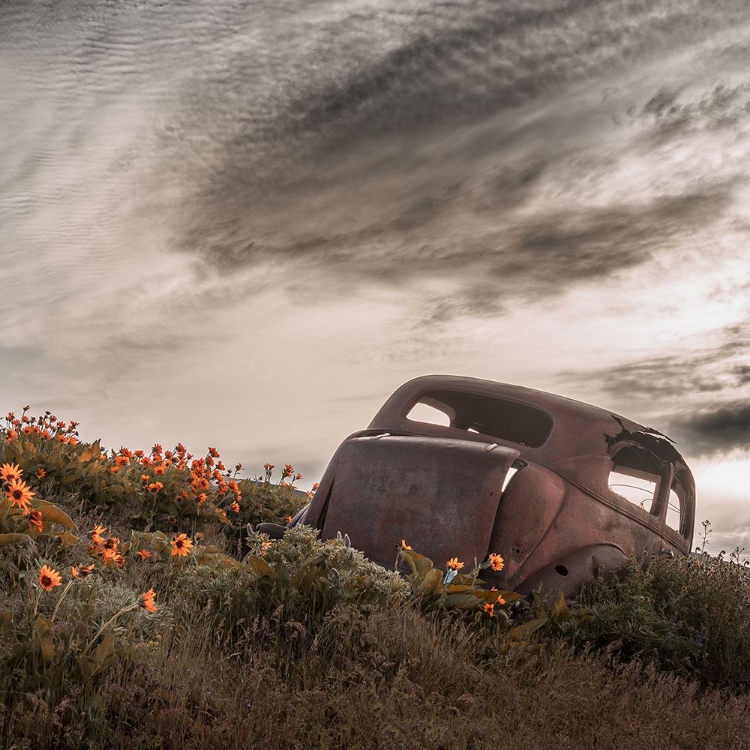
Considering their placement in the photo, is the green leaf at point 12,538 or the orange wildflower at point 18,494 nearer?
the orange wildflower at point 18,494

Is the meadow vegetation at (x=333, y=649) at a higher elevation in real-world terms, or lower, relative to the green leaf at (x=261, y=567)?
lower

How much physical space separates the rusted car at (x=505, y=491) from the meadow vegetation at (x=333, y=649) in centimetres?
21

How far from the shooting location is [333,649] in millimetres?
4258

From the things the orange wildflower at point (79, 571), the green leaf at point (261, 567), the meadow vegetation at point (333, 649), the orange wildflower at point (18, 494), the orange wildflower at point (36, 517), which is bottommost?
the meadow vegetation at point (333, 649)

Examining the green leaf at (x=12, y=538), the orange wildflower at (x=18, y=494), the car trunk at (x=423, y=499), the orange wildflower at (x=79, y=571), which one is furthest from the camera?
the car trunk at (x=423, y=499)

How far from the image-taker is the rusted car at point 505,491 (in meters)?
5.80

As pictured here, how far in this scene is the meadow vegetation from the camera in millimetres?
3318

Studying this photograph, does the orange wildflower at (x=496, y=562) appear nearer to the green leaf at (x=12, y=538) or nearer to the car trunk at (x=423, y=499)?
the car trunk at (x=423, y=499)

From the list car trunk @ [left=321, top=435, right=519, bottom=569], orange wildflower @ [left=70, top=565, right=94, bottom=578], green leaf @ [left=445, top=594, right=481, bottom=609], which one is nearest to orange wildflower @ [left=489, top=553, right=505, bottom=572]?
car trunk @ [left=321, top=435, right=519, bottom=569]

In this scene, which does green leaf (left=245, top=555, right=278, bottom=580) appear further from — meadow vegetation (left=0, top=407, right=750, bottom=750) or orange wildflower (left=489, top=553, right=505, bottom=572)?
orange wildflower (left=489, top=553, right=505, bottom=572)

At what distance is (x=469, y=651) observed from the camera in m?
4.64

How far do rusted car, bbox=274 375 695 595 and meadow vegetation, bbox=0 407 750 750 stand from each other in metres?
0.21

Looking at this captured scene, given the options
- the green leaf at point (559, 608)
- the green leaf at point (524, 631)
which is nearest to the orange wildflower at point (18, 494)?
the green leaf at point (524, 631)

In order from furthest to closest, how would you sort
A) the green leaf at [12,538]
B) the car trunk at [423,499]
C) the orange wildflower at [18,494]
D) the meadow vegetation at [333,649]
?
the car trunk at [423,499]
the green leaf at [12,538]
the orange wildflower at [18,494]
the meadow vegetation at [333,649]
